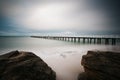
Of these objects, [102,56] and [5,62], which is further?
[102,56]

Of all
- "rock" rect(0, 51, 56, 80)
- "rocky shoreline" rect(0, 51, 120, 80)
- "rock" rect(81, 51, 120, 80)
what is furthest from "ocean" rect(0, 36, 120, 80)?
"rock" rect(0, 51, 56, 80)

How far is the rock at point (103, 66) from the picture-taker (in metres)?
4.01

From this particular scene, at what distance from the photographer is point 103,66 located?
434 cm

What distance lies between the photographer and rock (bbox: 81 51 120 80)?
13.2 feet

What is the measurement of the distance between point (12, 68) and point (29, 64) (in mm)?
734

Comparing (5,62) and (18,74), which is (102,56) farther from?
(5,62)

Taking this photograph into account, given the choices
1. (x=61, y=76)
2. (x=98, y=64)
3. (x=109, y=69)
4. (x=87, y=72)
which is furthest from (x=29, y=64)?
(x=109, y=69)

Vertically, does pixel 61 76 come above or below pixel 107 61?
below

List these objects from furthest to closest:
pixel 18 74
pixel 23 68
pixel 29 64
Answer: pixel 29 64
pixel 23 68
pixel 18 74

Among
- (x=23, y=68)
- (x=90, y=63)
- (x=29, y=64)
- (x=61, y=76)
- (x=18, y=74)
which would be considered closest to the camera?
(x=18, y=74)

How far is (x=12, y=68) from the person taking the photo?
4.02 metres

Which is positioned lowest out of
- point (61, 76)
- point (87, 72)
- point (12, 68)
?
point (61, 76)

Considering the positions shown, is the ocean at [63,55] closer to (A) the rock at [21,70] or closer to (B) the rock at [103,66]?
(B) the rock at [103,66]

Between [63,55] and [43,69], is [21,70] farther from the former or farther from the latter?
[63,55]
